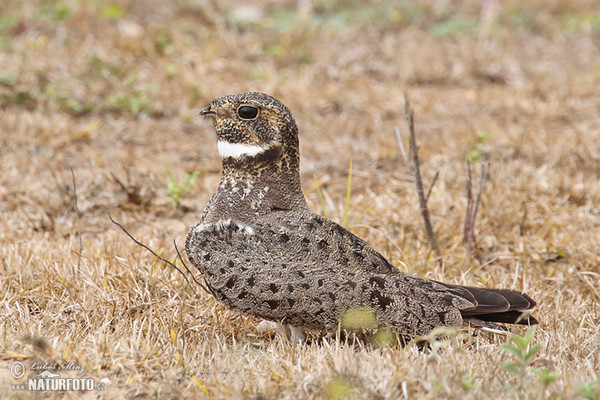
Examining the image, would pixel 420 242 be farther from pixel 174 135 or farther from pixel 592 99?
pixel 592 99

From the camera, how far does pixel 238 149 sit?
11.7 feet

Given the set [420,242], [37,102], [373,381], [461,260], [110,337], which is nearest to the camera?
[373,381]

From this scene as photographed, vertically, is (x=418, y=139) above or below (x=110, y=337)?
above

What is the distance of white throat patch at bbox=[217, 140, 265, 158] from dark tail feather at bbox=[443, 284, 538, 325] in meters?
1.18

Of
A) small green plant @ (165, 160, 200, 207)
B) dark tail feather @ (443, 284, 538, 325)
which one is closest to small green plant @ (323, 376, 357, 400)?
dark tail feather @ (443, 284, 538, 325)

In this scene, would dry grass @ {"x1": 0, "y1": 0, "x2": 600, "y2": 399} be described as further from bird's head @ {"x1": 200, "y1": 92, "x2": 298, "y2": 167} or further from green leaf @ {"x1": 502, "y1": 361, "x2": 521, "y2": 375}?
bird's head @ {"x1": 200, "y1": 92, "x2": 298, "y2": 167}

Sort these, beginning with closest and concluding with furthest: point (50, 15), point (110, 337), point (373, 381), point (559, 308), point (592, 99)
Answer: point (373, 381) < point (110, 337) < point (559, 308) < point (592, 99) < point (50, 15)

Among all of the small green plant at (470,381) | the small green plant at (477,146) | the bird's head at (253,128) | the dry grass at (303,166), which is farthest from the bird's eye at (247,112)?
the small green plant at (477,146)

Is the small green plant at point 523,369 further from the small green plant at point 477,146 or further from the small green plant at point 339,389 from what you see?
the small green plant at point 477,146

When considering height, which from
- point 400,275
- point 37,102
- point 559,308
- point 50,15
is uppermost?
point 50,15

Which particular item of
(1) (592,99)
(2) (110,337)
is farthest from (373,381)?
(1) (592,99)

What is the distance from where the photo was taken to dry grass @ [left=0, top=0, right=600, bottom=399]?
3082 millimetres

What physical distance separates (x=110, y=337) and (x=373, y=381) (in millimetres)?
1255

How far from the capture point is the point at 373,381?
9.37 feet
